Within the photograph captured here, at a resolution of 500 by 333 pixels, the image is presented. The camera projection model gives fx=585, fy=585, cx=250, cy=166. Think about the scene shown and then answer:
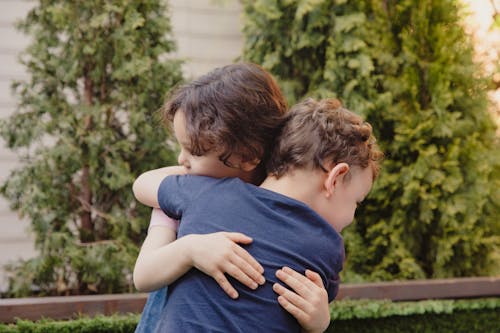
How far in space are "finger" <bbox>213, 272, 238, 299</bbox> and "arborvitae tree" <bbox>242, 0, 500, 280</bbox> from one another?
8.45ft

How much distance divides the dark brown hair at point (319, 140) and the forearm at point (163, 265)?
1.12 ft

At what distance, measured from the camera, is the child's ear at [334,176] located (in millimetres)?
Result: 1580

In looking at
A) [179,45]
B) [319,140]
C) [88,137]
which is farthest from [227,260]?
[179,45]

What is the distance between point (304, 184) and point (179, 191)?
34 centimetres

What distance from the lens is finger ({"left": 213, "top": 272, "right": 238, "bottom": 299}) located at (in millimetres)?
1454

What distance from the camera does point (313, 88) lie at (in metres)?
4.19

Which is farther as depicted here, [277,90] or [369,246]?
[369,246]

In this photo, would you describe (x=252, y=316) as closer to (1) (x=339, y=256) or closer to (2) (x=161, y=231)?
(1) (x=339, y=256)

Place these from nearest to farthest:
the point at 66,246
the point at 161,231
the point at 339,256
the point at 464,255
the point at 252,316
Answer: the point at 252,316
the point at 339,256
the point at 161,231
the point at 66,246
the point at 464,255

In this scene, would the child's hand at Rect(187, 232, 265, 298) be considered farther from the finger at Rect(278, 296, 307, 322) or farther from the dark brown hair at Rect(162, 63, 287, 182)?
the dark brown hair at Rect(162, 63, 287, 182)

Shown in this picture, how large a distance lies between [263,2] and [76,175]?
1737 mm

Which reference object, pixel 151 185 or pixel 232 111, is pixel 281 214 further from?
pixel 151 185

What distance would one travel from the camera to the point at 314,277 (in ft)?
5.02

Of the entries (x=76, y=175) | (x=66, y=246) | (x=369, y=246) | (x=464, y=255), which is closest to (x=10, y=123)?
(x=76, y=175)
